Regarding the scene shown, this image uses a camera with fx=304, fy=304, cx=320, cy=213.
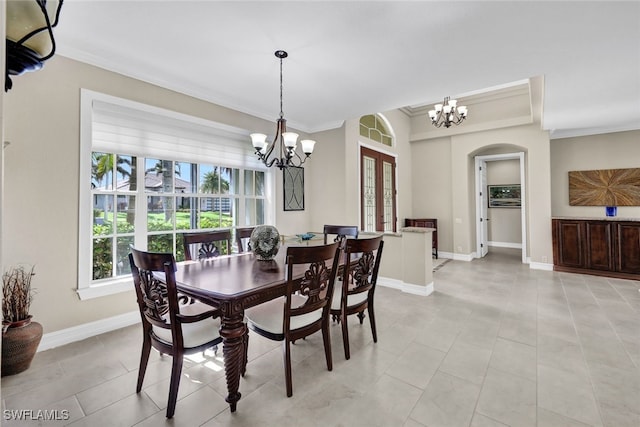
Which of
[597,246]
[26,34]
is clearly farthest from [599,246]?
[26,34]

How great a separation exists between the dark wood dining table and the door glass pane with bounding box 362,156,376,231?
3320mm

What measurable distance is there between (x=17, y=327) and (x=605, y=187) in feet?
26.8

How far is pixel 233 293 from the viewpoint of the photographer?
1.82 meters

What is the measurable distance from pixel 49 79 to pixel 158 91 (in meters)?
0.90

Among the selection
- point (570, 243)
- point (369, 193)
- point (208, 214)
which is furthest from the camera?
point (369, 193)

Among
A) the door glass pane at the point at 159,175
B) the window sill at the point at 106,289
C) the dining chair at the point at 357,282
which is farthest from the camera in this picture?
the door glass pane at the point at 159,175

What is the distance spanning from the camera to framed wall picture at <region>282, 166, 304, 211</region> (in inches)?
186

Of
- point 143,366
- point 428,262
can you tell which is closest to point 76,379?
point 143,366

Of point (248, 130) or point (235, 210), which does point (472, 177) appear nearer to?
point (248, 130)

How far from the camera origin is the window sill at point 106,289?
2.80 meters

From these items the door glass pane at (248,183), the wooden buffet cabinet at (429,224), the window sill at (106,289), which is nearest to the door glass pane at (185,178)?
the door glass pane at (248,183)

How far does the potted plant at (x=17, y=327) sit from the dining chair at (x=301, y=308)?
1647 mm

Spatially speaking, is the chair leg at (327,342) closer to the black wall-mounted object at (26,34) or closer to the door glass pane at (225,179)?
the black wall-mounted object at (26,34)

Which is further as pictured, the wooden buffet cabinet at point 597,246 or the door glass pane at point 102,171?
the wooden buffet cabinet at point 597,246
